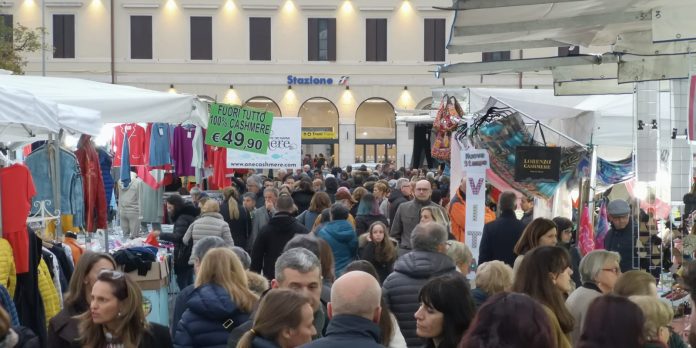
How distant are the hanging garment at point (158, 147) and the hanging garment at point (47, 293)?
30.1 feet

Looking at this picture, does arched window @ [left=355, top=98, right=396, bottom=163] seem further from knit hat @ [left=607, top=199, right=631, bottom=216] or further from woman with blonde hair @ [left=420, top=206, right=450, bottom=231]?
knit hat @ [left=607, top=199, right=631, bottom=216]

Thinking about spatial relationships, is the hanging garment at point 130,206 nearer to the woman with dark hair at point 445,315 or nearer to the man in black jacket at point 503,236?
the man in black jacket at point 503,236

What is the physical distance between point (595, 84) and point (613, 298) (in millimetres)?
6421

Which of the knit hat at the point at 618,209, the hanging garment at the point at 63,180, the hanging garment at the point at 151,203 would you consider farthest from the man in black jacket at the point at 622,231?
the hanging garment at the point at 151,203

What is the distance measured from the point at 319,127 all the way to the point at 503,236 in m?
35.3

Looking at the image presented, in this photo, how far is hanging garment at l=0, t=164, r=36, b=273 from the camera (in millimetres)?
8148

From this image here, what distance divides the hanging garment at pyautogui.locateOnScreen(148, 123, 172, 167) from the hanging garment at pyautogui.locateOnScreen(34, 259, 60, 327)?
30.1 feet

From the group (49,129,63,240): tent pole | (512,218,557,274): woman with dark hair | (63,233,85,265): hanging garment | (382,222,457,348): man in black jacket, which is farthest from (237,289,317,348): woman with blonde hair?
(63,233,85,265): hanging garment

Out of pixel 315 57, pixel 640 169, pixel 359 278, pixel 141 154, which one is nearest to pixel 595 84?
pixel 640 169

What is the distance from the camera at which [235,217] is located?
14695mm

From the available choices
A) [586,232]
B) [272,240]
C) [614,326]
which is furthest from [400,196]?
[614,326]

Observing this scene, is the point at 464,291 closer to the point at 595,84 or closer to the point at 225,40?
the point at 595,84

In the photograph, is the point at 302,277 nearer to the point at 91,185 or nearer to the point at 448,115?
the point at 91,185

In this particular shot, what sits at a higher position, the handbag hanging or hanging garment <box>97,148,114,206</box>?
the handbag hanging
